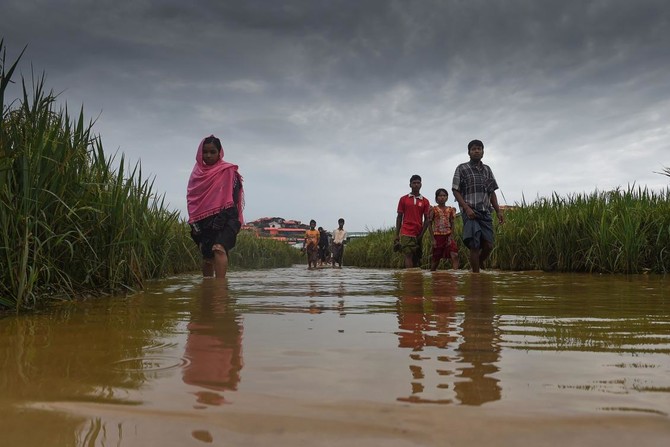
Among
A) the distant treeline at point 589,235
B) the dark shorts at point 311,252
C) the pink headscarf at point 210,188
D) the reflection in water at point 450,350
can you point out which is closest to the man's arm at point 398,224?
the distant treeline at point 589,235

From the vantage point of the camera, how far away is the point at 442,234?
867 cm

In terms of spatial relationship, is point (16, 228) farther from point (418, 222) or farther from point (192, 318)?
point (418, 222)

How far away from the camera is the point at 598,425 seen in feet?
2.84

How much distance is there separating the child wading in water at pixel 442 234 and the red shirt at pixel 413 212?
0.44 feet

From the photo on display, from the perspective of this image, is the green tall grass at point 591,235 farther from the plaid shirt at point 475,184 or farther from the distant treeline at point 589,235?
the plaid shirt at point 475,184

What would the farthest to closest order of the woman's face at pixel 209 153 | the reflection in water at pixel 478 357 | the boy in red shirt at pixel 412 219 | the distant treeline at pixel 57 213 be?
the boy in red shirt at pixel 412 219 → the woman's face at pixel 209 153 → the distant treeline at pixel 57 213 → the reflection in water at pixel 478 357

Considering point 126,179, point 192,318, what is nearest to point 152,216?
point 126,179

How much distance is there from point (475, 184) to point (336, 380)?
5970 mm

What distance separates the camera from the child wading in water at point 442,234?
862cm

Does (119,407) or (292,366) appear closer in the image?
(119,407)

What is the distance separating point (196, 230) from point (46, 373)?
429 centimetres

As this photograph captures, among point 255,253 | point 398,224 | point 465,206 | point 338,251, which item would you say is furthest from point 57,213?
point 338,251

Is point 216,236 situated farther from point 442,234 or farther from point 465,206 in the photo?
point 442,234

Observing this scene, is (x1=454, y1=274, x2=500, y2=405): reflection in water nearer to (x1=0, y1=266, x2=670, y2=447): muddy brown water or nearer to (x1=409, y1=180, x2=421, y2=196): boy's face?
(x1=0, y1=266, x2=670, y2=447): muddy brown water
